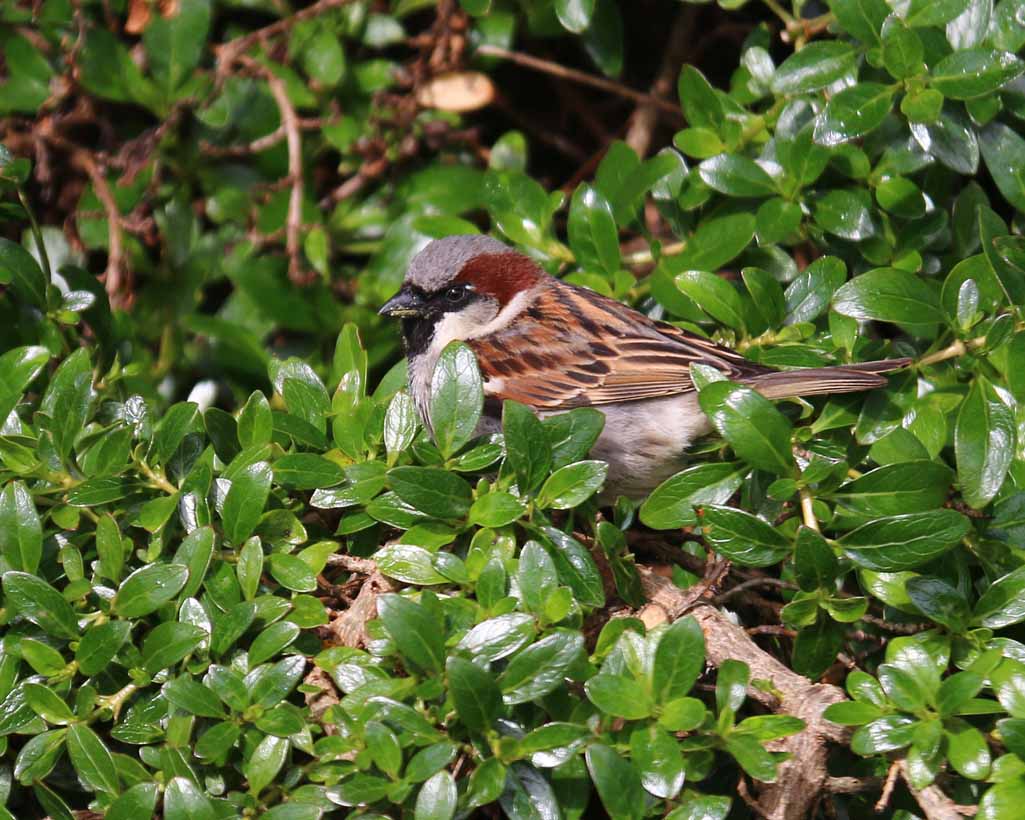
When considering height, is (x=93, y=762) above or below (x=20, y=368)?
below

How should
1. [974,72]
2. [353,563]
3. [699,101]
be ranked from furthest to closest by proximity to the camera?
1. [699,101]
2. [974,72]
3. [353,563]

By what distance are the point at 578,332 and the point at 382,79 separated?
3.58ft

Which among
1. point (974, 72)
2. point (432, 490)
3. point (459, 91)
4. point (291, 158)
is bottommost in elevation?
point (432, 490)

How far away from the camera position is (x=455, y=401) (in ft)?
6.25

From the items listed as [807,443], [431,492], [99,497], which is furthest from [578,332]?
[99,497]

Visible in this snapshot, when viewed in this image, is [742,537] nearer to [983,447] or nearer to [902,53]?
[983,447]

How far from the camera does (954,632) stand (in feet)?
5.71

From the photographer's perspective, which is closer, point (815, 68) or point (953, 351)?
point (953, 351)

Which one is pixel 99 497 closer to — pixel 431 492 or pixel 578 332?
pixel 431 492

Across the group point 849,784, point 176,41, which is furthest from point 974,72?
point 176,41

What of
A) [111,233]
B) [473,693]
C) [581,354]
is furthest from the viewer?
[111,233]

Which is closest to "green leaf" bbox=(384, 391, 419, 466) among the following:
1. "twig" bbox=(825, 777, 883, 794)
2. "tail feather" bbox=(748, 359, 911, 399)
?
"tail feather" bbox=(748, 359, 911, 399)

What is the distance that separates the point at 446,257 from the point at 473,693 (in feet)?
4.75

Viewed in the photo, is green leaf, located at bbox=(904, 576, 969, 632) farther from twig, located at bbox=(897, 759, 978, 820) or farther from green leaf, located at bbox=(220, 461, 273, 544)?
green leaf, located at bbox=(220, 461, 273, 544)
